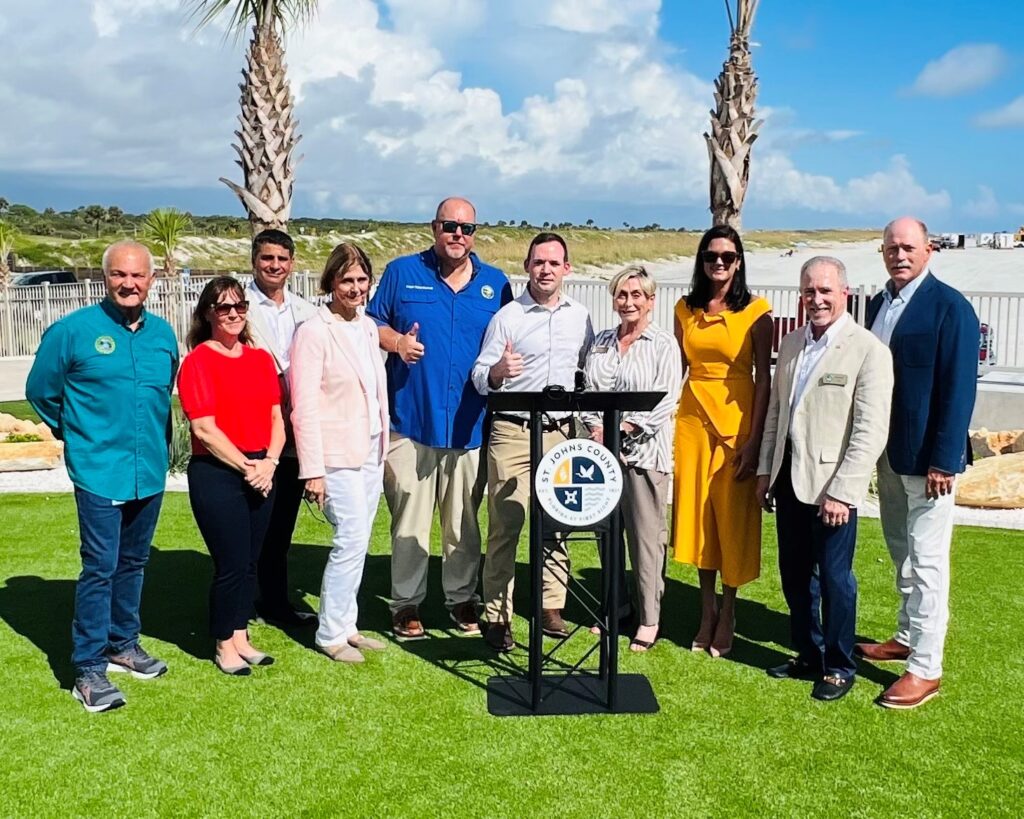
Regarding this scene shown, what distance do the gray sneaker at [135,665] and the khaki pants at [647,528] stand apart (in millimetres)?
2507

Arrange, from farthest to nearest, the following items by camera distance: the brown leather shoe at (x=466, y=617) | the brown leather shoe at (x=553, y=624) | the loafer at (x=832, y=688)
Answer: the brown leather shoe at (x=466, y=617), the brown leather shoe at (x=553, y=624), the loafer at (x=832, y=688)

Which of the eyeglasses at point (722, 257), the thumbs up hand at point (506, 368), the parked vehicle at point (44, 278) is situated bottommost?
the parked vehicle at point (44, 278)

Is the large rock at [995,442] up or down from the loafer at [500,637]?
up

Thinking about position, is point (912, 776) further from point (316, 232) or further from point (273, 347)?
point (316, 232)

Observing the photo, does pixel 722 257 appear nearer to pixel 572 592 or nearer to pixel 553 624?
pixel 572 592

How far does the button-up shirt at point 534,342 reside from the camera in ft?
16.8

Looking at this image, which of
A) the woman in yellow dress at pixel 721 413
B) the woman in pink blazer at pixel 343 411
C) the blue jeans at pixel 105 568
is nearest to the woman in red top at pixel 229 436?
the woman in pink blazer at pixel 343 411

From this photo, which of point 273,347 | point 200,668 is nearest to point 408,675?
point 200,668

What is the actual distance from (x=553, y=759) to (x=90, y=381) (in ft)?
8.70

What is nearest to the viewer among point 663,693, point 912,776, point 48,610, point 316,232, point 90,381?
point 912,776

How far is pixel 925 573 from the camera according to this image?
4.66 meters

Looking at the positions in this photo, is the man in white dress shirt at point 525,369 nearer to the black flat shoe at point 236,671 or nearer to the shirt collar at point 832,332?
the shirt collar at point 832,332

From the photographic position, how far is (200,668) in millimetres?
5156

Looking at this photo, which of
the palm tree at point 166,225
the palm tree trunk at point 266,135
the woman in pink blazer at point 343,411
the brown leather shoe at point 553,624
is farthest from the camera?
the palm tree at point 166,225
